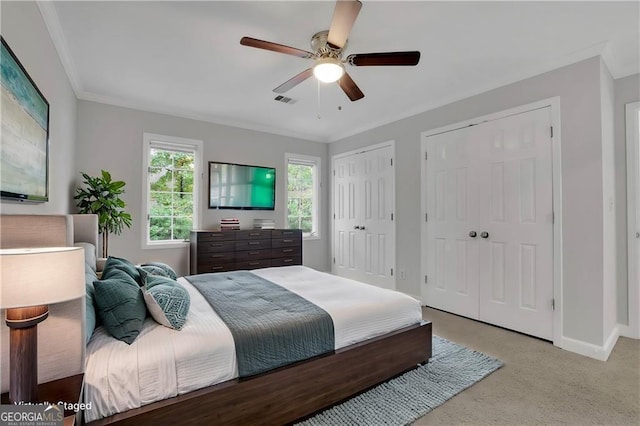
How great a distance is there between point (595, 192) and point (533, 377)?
1612 millimetres

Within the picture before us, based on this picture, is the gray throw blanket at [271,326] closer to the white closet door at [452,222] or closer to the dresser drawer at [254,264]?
the dresser drawer at [254,264]

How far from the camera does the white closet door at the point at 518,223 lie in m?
2.82

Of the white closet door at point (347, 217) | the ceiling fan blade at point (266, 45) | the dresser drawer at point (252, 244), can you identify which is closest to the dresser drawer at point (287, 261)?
the dresser drawer at point (252, 244)

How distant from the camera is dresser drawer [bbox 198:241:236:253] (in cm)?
387

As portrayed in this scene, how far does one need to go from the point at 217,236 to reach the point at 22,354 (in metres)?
3.02

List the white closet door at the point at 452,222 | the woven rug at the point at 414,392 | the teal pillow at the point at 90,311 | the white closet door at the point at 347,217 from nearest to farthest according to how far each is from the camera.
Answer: the teal pillow at the point at 90,311 < the woven rug at the point at 414,392 < the white closet door at the point at 452,222 < the white closet door at the point at 347,217

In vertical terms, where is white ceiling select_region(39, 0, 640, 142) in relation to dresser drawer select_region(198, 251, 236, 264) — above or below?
Result: above

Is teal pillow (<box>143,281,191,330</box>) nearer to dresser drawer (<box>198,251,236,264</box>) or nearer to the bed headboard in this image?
the bed headboard

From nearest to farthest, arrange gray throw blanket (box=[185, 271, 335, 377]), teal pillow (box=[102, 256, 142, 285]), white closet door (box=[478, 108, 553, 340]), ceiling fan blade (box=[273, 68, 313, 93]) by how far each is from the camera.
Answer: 1. gray throw blanket (box=[185, 271, 335, 377])
2. teal pillow (box=[102, 256, 142, 285])
3. ceiling fan blade (box=[273, 68, 313, 93])
4. white closet door (box=[478, 108, 553, 340])

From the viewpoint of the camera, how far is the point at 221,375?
151cm

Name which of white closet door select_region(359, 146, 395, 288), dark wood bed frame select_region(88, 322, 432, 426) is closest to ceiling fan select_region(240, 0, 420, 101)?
dark wood bed frame select_region(88, 322, 432, 426)

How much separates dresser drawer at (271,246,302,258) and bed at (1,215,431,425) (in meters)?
2.28

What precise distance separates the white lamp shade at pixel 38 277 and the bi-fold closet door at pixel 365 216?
3.82m

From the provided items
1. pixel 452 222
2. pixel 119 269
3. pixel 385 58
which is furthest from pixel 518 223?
pixel 119 269
